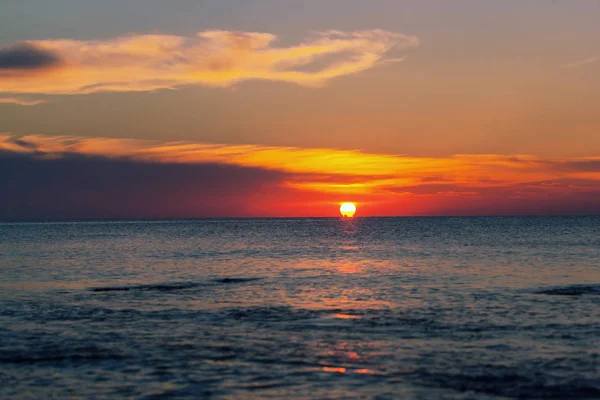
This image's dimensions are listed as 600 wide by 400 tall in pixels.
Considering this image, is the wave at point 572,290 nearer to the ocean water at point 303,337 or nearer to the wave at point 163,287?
the ocean water at point 303,337

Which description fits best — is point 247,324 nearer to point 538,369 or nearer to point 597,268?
point 538,369

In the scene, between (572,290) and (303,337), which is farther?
(572,290)

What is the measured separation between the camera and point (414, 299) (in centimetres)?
3231

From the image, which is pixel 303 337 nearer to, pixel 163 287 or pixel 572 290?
pixel 163 287

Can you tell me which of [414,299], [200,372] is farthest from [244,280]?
[200,372]

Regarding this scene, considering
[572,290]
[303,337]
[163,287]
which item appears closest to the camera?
[303,337]

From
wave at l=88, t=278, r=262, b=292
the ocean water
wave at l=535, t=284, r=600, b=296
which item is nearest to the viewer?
the ocean water

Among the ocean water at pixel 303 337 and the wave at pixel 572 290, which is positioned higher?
the ocean water at pixel 303 337

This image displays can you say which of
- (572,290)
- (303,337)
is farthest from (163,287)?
(572,290)

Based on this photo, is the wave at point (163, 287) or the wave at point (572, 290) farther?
the wave at point (163, 287)

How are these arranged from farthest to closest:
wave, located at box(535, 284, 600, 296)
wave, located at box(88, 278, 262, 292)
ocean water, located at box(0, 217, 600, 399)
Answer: wave, located at box(88, 278, 262, 292) → wave, located at box(535, 284, 600, 296) → ocean water, located at box(0, 217, 600, 399)

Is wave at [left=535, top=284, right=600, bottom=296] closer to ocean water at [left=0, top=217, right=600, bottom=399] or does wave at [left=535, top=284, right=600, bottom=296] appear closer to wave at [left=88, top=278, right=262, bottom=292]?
ocean water at [left=0, top=217, right=600, bottom=399]

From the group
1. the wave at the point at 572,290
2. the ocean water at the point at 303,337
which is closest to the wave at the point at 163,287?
the ocean water at the point at 303,337

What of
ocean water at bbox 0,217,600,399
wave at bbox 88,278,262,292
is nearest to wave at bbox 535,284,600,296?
ocean water at bbox 0,217,600,399
